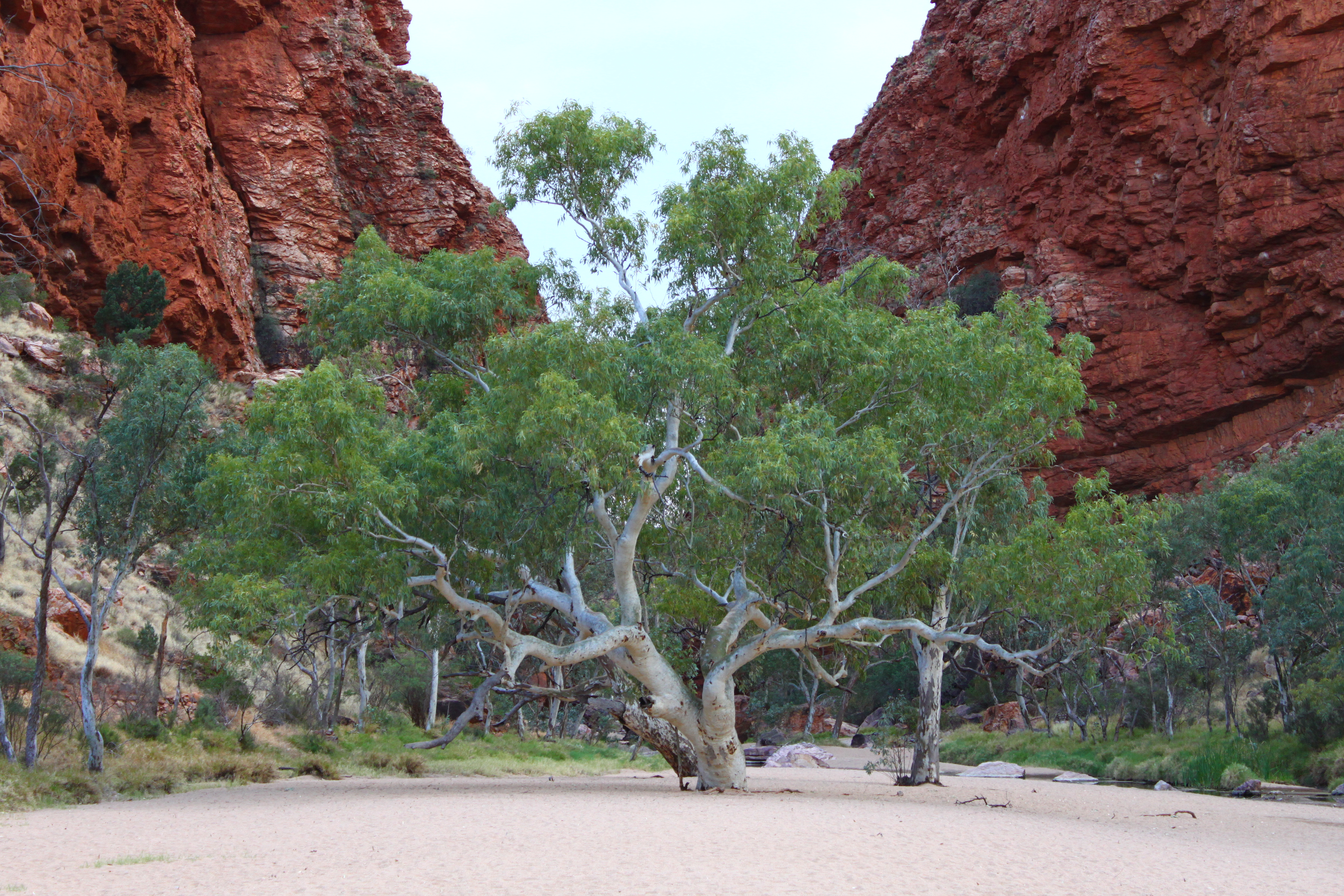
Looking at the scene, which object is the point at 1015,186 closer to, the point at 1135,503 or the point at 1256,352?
the point at 1256,352

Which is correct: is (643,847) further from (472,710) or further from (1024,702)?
(1024,702)

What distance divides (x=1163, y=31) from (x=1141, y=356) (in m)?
14.4

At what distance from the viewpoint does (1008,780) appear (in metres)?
21.9

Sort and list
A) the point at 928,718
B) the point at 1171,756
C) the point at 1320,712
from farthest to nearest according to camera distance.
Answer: the point at 1171,756, the point at 1320,712, the point at 928,718

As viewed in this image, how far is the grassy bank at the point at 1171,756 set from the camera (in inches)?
816

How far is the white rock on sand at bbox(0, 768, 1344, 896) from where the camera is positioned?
6.34m

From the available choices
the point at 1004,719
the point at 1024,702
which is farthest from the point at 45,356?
the point at 1004,719

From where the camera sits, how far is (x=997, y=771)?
80.0ft

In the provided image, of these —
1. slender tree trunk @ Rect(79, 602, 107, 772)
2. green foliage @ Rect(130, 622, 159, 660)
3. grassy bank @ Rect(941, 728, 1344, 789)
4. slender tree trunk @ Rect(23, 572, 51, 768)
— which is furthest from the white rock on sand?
green foliage @ Rect(130, 622, 159, 660)

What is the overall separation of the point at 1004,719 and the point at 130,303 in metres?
35.3

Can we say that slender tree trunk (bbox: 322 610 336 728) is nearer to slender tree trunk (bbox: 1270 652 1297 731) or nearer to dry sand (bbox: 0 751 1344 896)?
dry sand (bbox: 0 751 1344 896)

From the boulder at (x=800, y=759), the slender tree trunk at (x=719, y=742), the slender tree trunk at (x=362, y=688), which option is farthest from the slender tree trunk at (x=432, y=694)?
the slender tree trunk at (x=719, y=742)

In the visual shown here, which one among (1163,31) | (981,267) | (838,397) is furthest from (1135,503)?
(981,267)

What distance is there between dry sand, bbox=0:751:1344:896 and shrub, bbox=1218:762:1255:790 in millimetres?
6261
